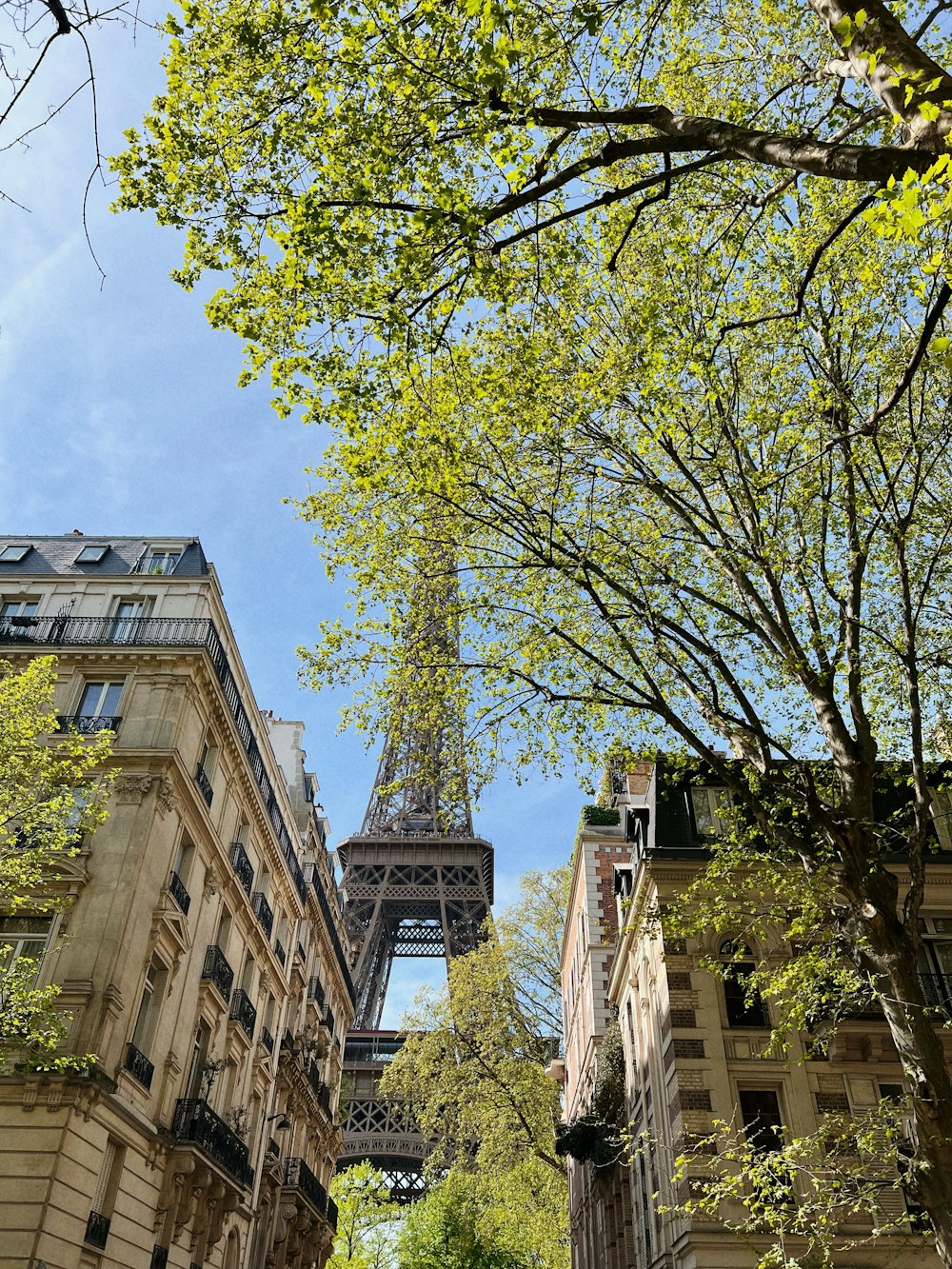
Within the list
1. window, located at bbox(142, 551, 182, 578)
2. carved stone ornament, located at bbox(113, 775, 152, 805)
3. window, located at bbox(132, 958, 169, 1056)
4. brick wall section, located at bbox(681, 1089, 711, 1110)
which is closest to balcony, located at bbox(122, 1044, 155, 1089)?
window, located at bbox(132, 958, 169, 1056)

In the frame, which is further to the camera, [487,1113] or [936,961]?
[487,1113]

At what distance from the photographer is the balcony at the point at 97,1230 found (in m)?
18.1

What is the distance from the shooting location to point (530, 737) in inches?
621

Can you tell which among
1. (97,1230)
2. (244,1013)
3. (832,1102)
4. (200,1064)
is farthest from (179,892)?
(832,1102)

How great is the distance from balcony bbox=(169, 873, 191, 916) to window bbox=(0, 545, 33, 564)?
1027 centimetres

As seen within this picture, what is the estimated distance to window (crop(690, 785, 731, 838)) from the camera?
24.8 m

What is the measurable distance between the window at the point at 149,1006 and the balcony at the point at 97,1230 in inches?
120

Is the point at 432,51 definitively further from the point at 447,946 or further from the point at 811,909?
the point at 447,946

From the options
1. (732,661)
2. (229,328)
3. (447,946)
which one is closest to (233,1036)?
(732,661)

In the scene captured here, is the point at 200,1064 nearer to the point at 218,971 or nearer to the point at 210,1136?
the point at 210,1136

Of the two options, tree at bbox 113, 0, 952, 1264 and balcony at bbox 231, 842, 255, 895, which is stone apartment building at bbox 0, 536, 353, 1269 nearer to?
balcony at bbox 231, 842, 255, 895

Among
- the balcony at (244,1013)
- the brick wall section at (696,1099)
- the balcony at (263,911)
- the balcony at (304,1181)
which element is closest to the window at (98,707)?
the balcony at (263,911)

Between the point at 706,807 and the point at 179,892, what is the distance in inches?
510

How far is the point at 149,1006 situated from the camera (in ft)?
71.8
